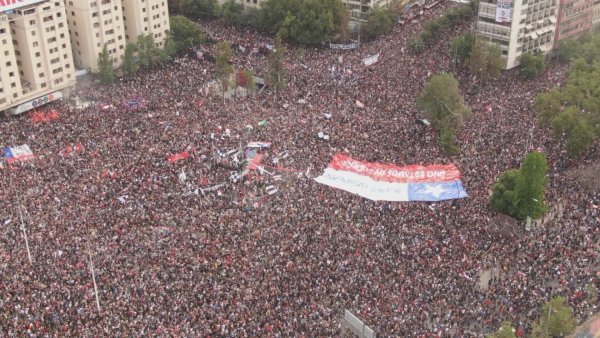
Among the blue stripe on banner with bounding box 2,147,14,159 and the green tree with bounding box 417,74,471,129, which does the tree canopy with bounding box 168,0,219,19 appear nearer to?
the green tree with bounding box 417,74,471,129

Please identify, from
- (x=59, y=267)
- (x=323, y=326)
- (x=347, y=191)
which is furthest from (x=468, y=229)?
(x=59, y=267)

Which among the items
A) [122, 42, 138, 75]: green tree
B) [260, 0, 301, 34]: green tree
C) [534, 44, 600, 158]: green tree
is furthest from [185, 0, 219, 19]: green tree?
[534, 44, 600, 158]: green tree

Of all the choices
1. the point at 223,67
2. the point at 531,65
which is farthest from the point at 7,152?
the point at 531,65

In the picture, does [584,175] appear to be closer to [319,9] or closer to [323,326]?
[323,326]

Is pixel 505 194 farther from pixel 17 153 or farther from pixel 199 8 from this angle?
pixel 199 8

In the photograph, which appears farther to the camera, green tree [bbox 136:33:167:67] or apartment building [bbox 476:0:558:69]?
green tree [bbox 136:33:167:67]

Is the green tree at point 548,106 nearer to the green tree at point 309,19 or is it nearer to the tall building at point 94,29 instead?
the green tree at point 309,19
